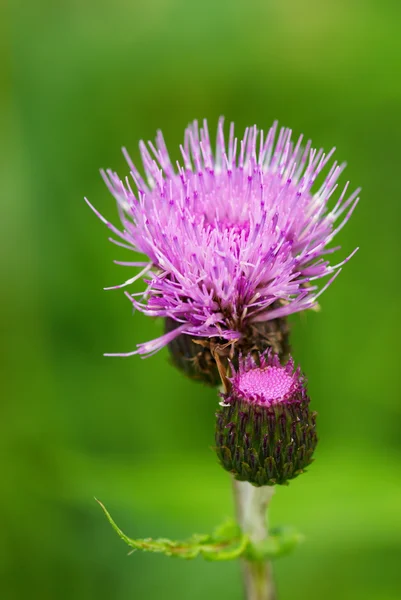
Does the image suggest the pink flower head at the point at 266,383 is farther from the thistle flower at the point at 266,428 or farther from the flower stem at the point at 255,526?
the flower stem at the point at 255,526

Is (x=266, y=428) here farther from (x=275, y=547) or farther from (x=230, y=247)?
(x=230, y=247)

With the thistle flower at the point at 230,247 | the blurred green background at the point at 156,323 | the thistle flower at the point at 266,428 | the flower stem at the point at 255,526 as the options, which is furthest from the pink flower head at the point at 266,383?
the blurred green background at the point at 156,323

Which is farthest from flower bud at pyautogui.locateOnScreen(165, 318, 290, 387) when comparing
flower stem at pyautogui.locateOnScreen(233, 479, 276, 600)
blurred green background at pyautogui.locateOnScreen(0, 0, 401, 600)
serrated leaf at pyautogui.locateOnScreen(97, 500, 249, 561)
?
blurred green background at pyautogui.locateOnScreen(0, 0, 401, 600)

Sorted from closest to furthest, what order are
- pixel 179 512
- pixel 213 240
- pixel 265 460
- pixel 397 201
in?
pixel 265 460 → pixel 213 240 → pixel 179 512 → pixel 397 201

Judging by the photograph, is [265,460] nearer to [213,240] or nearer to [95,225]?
[213,240]

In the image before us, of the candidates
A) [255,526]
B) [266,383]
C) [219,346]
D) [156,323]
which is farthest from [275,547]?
[156,323]

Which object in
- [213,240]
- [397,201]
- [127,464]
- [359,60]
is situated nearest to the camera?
[213,240]

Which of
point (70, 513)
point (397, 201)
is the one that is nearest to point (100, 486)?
point (70, 513)
